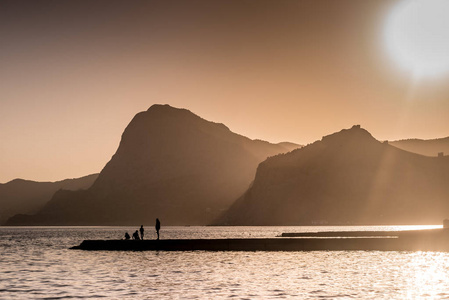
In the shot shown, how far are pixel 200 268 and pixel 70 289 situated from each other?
61.7ft

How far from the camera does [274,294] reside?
43219 mm

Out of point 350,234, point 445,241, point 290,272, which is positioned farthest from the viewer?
point 350,234

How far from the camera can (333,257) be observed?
3086 inches

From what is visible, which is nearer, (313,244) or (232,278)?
(232,278)

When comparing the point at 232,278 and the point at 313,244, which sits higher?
the point at 313,244

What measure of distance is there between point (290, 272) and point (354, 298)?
18.5m

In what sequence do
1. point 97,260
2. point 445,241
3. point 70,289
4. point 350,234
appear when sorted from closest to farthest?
point 70,289
point 97,260
point 445,241
point 350,234

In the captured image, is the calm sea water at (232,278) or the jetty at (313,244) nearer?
the calm sea water at (232,278)

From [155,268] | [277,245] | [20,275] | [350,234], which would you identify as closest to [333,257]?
[277,245]

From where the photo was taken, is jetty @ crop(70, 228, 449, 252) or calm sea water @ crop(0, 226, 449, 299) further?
jetty @ crop(70, 228, 449, 252)

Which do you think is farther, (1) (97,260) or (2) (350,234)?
(2) (350,234)

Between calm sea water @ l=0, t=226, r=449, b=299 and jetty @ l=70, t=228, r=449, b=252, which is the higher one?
jetty @ l=70, t=228, r=449, b=252

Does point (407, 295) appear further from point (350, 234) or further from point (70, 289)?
point (350, 234)

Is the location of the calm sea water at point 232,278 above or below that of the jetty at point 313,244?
below
